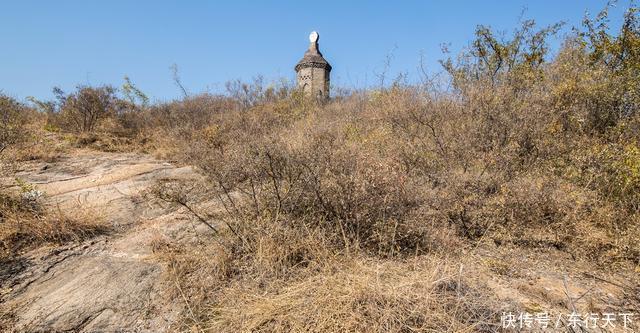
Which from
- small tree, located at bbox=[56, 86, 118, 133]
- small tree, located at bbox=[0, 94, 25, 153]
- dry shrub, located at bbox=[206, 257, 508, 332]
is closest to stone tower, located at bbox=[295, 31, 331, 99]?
small tree, located at bbox=[56, 86, 118, 133]

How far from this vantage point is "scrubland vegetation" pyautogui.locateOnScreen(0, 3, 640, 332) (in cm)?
234

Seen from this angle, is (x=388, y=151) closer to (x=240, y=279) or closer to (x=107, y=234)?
(x=240, y=279)

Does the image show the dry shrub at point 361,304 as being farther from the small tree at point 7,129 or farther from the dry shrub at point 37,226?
the small tree at point 7,129

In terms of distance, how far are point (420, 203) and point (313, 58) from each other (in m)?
10.1

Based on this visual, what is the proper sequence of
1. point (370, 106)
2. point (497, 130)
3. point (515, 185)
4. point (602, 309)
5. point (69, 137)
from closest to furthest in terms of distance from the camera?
point (602, 309) < point (515, 185) < point (497, 130) < point (370, 106) < point (69, 137)

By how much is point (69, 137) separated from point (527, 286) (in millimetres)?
9826

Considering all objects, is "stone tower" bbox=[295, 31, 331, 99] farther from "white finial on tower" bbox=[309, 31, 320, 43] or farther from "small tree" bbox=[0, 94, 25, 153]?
"small tree" bbox=[0, 94, 25, 153]

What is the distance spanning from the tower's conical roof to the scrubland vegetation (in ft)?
22.0

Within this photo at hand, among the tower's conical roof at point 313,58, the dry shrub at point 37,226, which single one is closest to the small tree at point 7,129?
the dry shrub at point 37,226

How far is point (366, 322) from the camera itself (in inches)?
82.8

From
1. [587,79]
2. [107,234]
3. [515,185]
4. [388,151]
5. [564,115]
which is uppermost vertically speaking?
[587,79]

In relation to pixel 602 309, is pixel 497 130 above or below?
above

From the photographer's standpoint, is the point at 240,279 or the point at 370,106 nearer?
the point at 240,279

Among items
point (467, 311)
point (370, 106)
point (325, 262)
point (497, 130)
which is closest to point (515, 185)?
point (497, 130)
